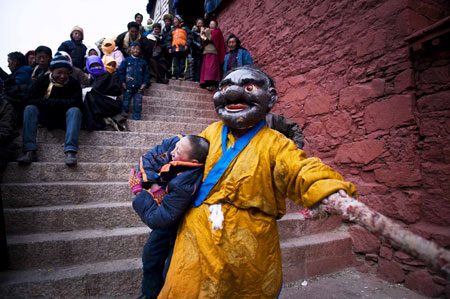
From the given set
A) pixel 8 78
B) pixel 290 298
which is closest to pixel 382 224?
pixel 290 298

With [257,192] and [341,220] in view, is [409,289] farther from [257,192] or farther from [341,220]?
[257,192]

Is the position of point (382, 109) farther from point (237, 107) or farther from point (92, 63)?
point (92, 63)

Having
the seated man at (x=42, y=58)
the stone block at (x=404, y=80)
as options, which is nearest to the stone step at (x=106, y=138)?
the seated man at (x=42, y=58)

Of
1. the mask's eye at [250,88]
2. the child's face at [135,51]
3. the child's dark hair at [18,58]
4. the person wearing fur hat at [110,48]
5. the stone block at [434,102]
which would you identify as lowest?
the mask's eye at [250,88]

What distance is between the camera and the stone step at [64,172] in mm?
2906

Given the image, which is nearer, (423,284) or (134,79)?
(423,284)

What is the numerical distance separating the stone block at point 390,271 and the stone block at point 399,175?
0.85m

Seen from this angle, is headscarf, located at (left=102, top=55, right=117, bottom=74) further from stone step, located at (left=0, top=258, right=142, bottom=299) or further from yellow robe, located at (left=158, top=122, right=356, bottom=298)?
yellow robe, located at (left=158, top=122, right=356, bottom=298)

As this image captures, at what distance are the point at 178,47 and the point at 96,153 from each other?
14.6 feet

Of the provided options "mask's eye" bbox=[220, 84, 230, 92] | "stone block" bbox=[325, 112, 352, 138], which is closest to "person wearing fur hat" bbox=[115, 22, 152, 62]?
"stone block" bbox=[325, 112, 352, 138]

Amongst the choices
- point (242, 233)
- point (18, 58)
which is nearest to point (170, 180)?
point (242, 233)

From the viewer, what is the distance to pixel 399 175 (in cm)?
275

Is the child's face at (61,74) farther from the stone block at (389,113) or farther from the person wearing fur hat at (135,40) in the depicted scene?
the stone block at (389,113)

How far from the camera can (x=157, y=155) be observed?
1592mm
